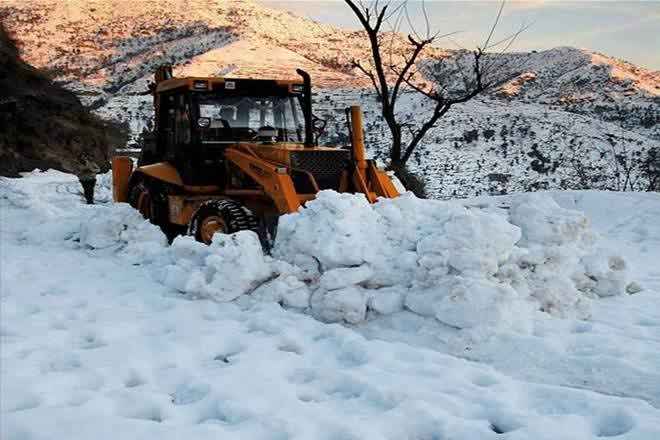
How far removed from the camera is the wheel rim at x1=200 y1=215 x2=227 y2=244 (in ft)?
24.5

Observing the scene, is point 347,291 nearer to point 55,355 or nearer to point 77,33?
point 55,355

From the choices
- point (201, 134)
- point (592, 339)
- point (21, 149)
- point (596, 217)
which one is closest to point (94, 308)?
point (201, 134)

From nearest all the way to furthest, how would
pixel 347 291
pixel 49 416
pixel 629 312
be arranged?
pixel 49 416 < pixel 347 291 < pixel 629 312

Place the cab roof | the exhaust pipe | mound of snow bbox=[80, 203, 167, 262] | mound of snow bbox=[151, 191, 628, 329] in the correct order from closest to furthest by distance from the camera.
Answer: mound of snow bbox=[151, 191, 628, 329], the cab roof, mound of snow bbox=[80, 203, 167, 262], the exhaust pipe

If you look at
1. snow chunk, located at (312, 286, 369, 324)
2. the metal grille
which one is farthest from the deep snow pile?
the metal grille

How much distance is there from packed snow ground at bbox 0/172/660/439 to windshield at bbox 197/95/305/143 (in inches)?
71.5

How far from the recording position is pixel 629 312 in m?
5.90

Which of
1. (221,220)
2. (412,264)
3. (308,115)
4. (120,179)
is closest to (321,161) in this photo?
(308,115)

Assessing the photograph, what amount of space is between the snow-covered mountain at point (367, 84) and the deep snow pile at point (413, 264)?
11.6 m

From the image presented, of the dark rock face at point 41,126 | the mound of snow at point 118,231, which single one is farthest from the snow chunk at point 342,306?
the dark rock face at point 41,126

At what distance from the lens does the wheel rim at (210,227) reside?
7.46 meters

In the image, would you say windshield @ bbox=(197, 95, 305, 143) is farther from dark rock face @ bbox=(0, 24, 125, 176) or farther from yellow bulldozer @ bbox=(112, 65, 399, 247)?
dark rock face @ bbox=(0, 24, 125, 176)

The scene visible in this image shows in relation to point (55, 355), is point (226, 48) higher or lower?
higher

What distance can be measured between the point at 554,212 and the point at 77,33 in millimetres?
71523
